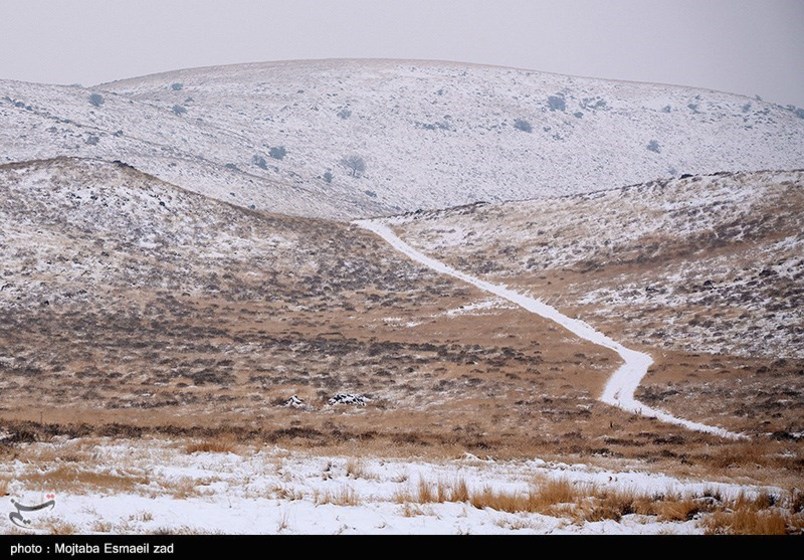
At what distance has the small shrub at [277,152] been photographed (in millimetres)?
167500

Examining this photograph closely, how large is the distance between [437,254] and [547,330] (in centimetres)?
3315

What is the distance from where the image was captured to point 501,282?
248ft

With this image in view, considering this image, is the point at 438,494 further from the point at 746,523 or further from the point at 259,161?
the point at 259,161

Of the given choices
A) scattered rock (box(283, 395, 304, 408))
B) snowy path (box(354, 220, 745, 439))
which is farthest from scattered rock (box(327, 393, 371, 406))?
snowy path (box(354, 220, 745, 439))

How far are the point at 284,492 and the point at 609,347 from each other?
134 feet

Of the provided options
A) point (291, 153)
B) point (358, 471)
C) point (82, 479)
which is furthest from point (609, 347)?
point (291, 153)

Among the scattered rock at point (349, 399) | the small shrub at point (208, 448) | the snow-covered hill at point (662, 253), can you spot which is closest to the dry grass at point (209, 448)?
the small shrub at point (208, 448)

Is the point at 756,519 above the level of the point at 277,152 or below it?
below

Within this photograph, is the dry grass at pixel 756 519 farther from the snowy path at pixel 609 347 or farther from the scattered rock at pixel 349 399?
the scattered rock at pixel 349 399

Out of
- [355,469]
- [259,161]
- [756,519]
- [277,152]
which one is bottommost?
[355,469]

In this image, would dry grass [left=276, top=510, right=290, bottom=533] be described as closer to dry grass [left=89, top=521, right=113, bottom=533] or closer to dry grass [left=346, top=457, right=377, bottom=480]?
dry grass [left=89, top=521, right=113, bottom=533]

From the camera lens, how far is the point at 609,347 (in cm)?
5050

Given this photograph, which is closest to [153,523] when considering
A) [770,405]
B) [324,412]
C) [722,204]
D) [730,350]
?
[324,412]

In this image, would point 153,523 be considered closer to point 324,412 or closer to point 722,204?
point 324,412
